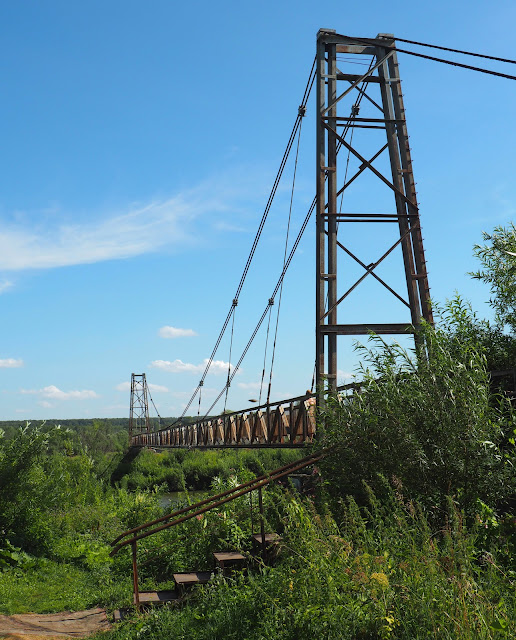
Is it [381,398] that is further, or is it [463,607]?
[381,398]

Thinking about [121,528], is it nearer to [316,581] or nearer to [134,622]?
[134,622]

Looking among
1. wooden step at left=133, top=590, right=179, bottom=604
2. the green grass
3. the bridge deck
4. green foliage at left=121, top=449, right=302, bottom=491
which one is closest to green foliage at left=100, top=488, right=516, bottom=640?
wooden step at left=133, top=590, right=179, bottom=604

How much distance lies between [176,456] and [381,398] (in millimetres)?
34259

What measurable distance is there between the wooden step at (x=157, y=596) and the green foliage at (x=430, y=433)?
1.87 m

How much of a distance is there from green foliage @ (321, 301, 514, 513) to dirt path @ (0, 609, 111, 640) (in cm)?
265

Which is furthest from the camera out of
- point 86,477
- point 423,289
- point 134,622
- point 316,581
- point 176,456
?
point 176,456

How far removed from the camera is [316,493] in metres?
6.63

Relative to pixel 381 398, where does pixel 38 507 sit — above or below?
below

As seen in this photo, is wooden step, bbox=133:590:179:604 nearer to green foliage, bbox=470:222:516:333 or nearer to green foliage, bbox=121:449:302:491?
green foliage, bbox=470:222:516:333

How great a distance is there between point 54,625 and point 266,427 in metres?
6.60

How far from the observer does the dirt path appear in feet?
17.2

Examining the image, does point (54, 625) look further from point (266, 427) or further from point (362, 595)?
point (266, 427)

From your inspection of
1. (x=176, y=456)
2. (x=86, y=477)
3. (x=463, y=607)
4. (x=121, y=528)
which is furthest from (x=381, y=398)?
(x=176, y=456)

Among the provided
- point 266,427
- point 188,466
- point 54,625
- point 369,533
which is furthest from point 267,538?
point 188,466
